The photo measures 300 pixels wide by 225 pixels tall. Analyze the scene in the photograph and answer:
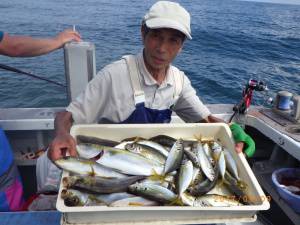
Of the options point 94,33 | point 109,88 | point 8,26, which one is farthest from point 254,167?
point 8,26

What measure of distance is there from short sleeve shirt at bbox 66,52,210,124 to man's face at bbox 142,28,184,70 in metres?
0.14

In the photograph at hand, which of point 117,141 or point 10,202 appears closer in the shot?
point 117,141

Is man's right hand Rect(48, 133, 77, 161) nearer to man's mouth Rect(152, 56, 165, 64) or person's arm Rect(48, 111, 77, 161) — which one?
person's arm Rect(48, 111, 77, 161)

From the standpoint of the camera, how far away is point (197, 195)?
1955 millimetres

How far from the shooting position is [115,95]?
8.57ft

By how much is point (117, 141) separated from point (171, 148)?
45cm

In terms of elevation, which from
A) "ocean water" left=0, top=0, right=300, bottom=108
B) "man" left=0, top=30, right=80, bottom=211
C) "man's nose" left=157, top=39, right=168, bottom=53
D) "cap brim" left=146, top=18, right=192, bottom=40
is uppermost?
"cap brim" left=146, top=18, right=192, bottom=40

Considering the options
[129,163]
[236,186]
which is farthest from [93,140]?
[236,186]

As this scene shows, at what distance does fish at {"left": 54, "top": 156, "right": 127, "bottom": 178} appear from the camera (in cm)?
195

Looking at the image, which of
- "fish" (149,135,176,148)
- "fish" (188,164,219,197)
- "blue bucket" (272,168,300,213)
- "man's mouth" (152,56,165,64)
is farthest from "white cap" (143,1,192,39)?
"blue bucket" (272,168,300,213)

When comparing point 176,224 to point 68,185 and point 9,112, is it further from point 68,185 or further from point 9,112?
point 9,112

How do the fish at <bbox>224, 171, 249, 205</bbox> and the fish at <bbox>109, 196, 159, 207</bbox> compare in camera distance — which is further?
the fish at <bbox>224, 171, 249, 205</bbox>

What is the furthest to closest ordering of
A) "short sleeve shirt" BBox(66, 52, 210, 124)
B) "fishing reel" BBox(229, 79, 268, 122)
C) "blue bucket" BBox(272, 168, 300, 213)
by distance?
"fishing reel" BBox(229, 79, 268, 122), "blue bucket" BBox(272, 168, 300, 213), "short sleeve shirt" BBox(66, 52, 210, 124)

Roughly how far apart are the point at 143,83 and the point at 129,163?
0.88 metres
